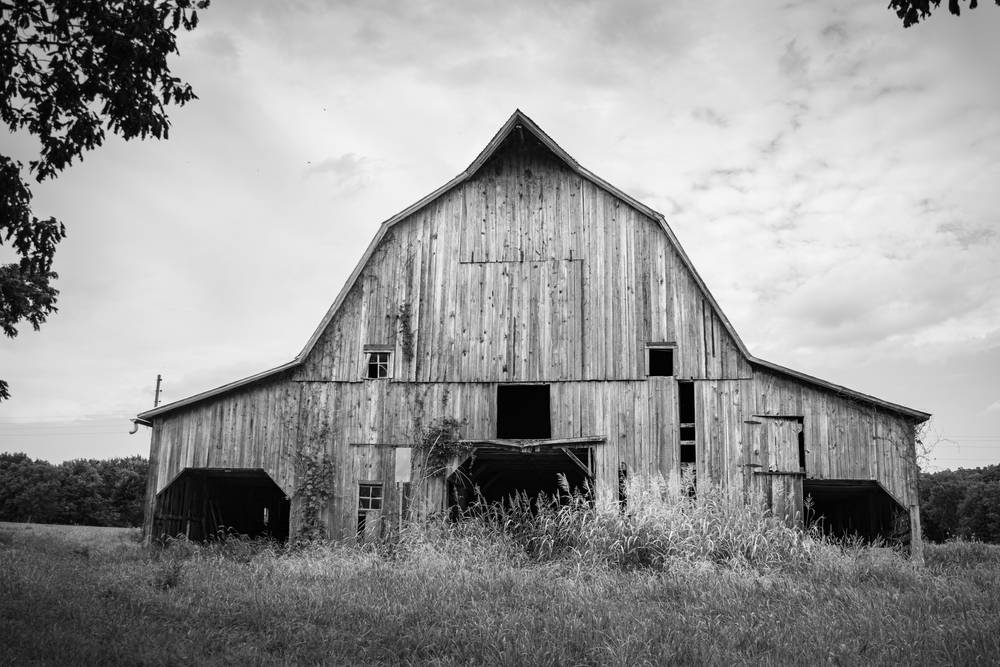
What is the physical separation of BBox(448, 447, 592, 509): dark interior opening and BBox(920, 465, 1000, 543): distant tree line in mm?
22480

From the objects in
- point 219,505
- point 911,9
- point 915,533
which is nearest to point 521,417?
point 219,505

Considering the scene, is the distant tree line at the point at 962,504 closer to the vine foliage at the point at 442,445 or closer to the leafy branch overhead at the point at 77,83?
the vine foliage at the point at 442,445

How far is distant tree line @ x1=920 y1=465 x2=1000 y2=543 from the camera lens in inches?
1469

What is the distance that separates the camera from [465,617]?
914cm

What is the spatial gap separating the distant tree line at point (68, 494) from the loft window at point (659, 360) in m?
36.3

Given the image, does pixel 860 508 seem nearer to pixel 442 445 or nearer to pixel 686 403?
pixel 686 403

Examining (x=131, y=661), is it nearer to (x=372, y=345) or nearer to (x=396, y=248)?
(x=372, y=345)

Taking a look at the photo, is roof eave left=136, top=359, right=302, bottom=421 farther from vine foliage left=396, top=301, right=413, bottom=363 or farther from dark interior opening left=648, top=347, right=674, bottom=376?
dark interior opening left=648, top=347, right=674, bottom=376

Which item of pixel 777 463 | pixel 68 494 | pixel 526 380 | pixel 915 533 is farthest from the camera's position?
pixel 68 494

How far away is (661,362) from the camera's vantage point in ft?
57.6

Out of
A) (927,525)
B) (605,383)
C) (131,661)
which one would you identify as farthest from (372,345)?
(927,525)

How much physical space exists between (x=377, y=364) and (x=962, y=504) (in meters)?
32.8

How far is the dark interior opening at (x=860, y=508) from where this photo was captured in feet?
55.1

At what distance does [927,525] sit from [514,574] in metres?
39.9
